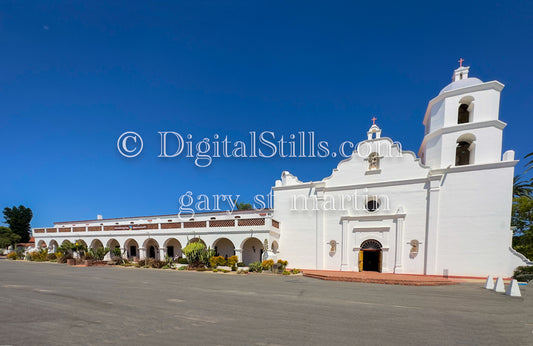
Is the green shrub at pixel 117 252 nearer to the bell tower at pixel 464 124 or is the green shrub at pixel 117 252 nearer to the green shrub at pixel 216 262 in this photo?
the green shrub at pixel 216 262

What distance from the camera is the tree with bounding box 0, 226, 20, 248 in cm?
3783

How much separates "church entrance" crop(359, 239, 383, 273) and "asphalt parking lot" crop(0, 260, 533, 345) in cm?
752

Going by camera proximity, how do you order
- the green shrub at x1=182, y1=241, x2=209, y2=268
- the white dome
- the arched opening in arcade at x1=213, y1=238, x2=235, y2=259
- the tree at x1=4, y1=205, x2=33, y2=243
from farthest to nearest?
the tree at x1=4, y1=205, x2=33, y2=243
the arched opening in arcade at x1=213, y1=238, x2=235, y2=259
the green shrub at x1=182, y1=241, x2=209, y2=268
the white dome

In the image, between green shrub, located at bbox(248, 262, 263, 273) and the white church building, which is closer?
the white church building

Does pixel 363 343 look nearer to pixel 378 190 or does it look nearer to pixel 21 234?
pixel 378 190

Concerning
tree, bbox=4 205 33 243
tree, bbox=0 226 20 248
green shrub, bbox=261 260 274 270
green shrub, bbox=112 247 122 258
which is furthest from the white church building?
tree, bbox=4 205 33 243

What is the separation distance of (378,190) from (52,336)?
17574 millimetres

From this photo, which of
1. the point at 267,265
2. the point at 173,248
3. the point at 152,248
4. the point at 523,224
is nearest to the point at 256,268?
the point at 267,265

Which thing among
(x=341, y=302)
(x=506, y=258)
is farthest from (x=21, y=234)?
(x=506, y=258)

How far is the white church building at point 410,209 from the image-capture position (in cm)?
1391

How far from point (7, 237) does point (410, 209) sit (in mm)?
59620

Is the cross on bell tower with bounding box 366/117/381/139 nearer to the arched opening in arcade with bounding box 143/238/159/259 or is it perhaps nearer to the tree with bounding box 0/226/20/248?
the arched opening in arcade with bounding box 143/238/159/259

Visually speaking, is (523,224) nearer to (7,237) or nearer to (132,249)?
(132,249)

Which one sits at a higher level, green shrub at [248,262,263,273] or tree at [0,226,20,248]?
green shrub at [248,262,263,273]
